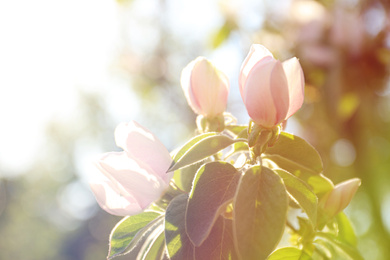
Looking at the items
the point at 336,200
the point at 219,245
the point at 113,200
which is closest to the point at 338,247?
the point at 336,200

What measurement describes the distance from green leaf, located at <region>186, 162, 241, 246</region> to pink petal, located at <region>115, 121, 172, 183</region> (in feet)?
0.25

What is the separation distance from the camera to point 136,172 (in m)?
0.56

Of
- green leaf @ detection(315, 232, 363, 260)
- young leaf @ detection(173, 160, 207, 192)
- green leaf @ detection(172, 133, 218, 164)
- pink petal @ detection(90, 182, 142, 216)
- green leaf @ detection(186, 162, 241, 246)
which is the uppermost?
green leaf @ detection(172, 133, 218, 164)

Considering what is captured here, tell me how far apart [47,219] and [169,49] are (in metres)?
12.1

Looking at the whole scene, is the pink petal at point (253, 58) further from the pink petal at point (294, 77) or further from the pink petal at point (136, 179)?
the pink petal at point (136, 179)

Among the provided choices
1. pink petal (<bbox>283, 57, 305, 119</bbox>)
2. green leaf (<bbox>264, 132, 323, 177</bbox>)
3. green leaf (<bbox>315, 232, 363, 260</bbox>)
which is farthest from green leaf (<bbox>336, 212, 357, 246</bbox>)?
pink petal (<bbox>283, 57, 305, 119</bbox>)

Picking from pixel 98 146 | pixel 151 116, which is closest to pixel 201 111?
pixel 151 116

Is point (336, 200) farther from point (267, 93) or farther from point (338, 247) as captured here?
point (267, 93)

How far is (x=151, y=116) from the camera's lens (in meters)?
4.58

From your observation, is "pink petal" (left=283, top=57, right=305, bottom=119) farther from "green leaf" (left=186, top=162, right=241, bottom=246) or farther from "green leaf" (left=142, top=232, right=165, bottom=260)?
"green leaf" (left=142, top=232, right=165, bottom=260)

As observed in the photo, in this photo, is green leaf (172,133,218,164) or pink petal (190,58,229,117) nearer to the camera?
green leaf (172,133,218,164)

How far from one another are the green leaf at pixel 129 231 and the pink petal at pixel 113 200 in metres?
0.03

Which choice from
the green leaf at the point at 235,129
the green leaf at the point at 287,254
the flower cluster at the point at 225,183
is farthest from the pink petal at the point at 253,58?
the green leaf at the point at 287,254

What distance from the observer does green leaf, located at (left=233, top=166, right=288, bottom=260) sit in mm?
437
